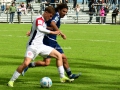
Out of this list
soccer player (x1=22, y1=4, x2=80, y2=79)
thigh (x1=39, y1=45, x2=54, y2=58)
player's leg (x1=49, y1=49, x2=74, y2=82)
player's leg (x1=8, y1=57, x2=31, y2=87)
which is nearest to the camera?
player's leg (x1=8, y1=57, x2=31, y2=87)

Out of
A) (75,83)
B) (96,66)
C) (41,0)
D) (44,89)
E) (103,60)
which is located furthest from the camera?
(41,0)

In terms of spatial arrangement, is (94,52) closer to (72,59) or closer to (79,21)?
(72,59)

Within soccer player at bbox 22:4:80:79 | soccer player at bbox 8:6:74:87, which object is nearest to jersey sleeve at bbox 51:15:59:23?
soccer player at bbox 22:4:80:79

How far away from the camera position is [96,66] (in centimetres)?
1577

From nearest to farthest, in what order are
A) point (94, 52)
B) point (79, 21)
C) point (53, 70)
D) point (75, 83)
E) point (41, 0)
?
point (75, 83), point (53, 70), point (94, 52), point (79, 21), point (41, 0)

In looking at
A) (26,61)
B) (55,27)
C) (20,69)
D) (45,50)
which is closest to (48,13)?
(45,50)

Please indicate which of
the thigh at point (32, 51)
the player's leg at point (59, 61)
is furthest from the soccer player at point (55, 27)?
the thigh at point (32, 51)

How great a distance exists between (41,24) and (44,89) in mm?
1367

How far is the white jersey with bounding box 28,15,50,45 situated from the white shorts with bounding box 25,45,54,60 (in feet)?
0.31

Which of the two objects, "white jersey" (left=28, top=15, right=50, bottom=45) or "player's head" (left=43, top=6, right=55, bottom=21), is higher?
"player's head" (left=43, top=6, right=55, bottom=21)

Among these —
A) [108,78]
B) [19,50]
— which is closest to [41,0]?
[19,50]

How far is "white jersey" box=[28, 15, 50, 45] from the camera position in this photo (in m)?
11.1

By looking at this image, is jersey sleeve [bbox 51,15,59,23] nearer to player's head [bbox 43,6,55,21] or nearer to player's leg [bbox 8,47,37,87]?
player's head [bbox 43,6,55,21]

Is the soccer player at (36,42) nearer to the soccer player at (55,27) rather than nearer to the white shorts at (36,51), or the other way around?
the white shorts at (36,51)
